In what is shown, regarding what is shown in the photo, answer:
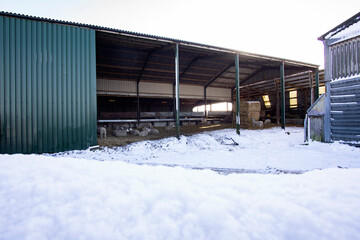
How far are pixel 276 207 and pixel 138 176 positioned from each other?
1.96 metres

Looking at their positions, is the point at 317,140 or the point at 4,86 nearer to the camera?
the point at 4,86

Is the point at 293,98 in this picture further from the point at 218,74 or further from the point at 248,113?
the point at 218,74

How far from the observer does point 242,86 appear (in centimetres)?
2211

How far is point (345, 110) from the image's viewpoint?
26.1ft

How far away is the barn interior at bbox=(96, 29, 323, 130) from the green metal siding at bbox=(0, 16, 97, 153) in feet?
12.0

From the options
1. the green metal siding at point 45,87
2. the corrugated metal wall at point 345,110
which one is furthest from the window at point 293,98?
the green metal siding at point 45,87

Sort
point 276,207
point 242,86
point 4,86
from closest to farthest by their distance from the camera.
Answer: point 276,207 < point 4,86 < point 242,86

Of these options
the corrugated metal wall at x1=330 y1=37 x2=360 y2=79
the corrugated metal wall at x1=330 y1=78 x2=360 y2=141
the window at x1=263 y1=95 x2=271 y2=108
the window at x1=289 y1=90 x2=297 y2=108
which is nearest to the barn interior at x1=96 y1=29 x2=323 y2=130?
the window at x1=263 y1=95 x2=271 y2=108

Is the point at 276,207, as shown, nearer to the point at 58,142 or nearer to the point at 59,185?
the point at 59,185

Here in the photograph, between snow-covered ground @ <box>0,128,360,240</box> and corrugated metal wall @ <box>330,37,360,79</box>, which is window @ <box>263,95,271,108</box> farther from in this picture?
snow-covered ground @ <box>0,128,360,240</box>

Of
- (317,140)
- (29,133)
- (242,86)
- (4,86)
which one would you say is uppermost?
(242,86)

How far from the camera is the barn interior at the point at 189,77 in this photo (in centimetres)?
1412

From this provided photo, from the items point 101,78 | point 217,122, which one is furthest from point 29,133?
point 217,122

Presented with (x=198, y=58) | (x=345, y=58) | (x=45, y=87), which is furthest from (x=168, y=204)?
(x=198, y=58)
